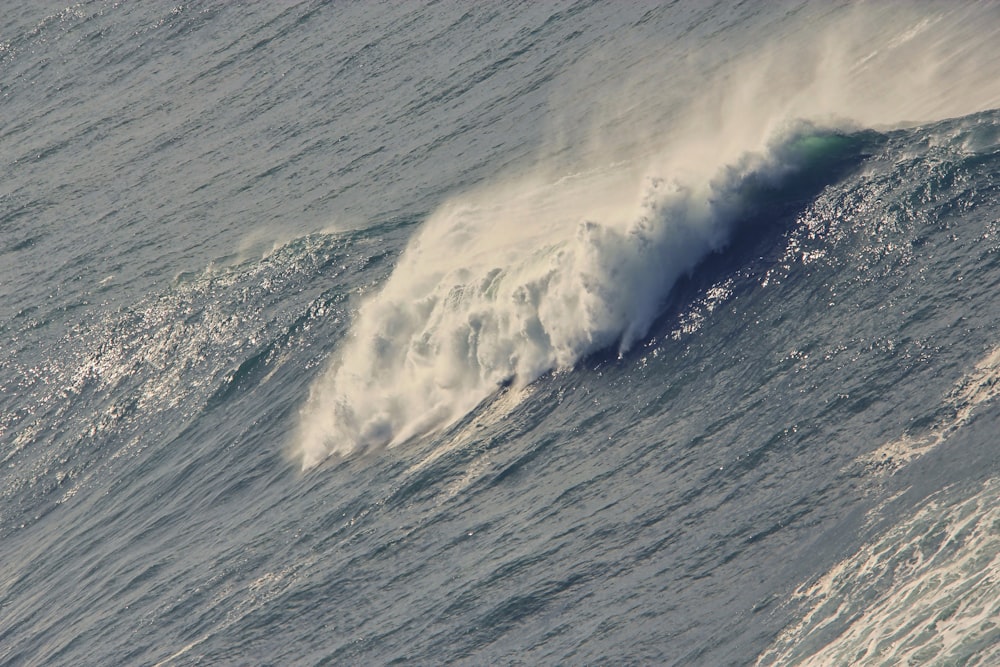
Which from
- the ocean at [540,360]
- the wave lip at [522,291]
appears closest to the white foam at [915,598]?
the ocean at [540,360]

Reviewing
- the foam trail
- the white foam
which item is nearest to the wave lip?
the foam trail

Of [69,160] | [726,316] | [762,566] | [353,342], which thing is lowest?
[762,566]

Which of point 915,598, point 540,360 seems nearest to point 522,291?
point 540,360

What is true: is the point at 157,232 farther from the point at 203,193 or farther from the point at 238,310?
the point at 238,310

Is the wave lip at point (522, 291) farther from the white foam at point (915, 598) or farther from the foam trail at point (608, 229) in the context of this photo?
the white foam at point (915, 598)

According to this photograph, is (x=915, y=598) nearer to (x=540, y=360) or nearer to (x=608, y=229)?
(x=540, y=360)

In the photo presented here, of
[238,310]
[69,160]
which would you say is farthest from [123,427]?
[69,160]

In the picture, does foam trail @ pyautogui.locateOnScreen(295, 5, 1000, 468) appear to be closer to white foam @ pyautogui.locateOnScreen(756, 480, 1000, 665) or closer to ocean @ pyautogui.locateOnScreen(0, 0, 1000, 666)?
ocean @ pyautogui.locateOnScreen(0, 0, 1000, 666)
